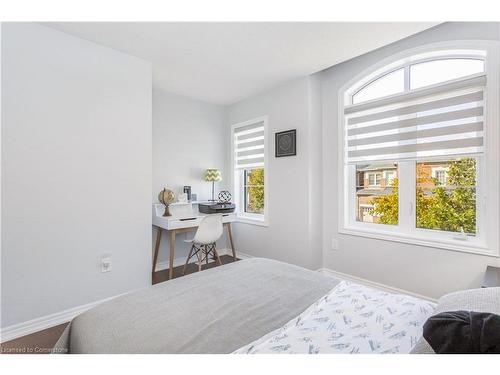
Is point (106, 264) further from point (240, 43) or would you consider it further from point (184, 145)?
point (240, 43)

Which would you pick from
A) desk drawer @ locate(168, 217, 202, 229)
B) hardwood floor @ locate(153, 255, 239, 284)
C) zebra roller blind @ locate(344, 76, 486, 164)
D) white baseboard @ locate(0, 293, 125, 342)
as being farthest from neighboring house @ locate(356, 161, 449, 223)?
white baseboard @ locate(0, 293, 125, 342)

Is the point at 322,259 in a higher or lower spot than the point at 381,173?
lower

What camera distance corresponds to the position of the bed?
99 cm

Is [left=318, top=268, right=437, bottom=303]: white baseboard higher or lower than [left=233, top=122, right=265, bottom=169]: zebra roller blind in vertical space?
lower

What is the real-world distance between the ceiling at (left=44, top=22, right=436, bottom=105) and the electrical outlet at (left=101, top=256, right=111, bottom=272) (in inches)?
77.7

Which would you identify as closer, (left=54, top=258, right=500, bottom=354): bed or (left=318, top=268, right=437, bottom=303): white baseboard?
(left=54, top=258, right=500, bottom=354): bed

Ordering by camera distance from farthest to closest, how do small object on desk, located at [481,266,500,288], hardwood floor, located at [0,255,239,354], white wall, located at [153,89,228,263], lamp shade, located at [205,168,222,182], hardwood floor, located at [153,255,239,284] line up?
lamp shade, located at [205,168,222,182], white wall, located at [153,89,228,263], hardwood floor, located at [153,255,239,284], hardwood floor, located at [0,255,239,354], small object on desk, located at [481,266,500,288]

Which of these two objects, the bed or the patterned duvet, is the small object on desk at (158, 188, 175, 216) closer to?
the bed

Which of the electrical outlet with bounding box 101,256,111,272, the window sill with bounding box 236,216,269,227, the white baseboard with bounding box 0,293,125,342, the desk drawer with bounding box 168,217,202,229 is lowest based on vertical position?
the white baseboard with bounding box 0,293,125,342

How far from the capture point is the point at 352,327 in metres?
1.10
